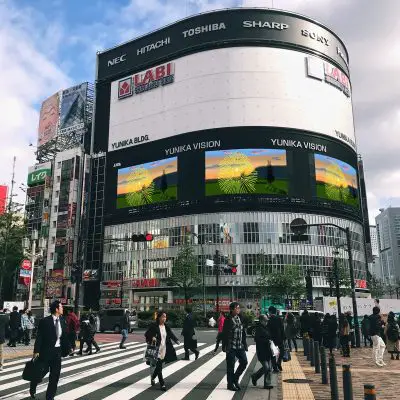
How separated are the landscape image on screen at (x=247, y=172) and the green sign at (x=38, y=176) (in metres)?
34.5

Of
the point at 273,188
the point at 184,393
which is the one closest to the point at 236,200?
the point at 273,188

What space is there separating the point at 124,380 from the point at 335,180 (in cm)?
6857

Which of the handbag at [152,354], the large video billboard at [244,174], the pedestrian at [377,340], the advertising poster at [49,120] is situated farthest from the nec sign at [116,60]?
the handbag at [152,354]

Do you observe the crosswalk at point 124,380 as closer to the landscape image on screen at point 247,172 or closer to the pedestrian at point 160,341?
the pedestrian at point 160,341

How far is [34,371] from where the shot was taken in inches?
314

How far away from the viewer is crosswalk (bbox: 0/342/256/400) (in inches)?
363

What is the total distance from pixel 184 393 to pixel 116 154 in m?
78.4

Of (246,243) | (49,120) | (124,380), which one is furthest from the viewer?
(49,120)

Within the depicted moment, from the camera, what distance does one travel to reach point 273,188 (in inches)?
2766

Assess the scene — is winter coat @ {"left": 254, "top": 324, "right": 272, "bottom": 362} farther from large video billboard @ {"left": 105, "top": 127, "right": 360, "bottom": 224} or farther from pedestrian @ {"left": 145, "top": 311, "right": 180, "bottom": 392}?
large video billboard @ {"left": 105, "top": 127, "right": 360, "bottom": 224}

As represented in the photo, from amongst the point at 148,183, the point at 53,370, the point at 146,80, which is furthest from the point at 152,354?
the point at 146,80

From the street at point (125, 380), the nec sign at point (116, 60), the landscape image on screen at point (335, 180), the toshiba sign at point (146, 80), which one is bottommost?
the street at point (125, 380)

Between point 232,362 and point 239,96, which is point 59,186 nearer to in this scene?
point 239,96

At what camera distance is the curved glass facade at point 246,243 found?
2726 inches
